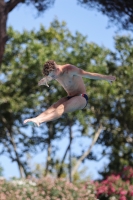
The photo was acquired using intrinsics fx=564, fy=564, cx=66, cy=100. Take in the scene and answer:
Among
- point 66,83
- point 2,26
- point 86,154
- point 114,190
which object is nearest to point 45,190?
point 114,190

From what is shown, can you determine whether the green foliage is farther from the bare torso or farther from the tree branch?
the bare torso

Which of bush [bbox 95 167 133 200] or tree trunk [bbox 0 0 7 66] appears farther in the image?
tree trunk [bbox 0 0 7 66]

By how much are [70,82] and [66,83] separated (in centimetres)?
4

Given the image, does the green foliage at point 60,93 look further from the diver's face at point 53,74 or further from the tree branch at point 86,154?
the diver's face at point 53,74

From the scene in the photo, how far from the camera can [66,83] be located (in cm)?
599

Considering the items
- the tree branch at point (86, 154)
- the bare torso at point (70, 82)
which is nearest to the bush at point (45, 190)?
the bare torso at point (70, 82)

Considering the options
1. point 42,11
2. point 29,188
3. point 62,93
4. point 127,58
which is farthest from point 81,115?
→ point 29,188

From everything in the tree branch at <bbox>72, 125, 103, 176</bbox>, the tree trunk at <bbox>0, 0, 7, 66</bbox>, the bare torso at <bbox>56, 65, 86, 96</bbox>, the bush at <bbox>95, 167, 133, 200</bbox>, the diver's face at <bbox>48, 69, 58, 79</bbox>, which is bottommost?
the tree branch at <bbox>72, 125, 103, 176</bbox>

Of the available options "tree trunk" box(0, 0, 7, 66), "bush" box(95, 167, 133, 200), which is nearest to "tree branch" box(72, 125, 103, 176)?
"tree trunk" box(0, 0, 7, 66)

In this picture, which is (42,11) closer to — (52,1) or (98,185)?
(52,1)

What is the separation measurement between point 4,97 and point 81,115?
2908 mm

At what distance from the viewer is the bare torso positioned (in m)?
5.83

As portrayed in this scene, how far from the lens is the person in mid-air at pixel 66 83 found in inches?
221

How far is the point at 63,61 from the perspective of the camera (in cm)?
2052
